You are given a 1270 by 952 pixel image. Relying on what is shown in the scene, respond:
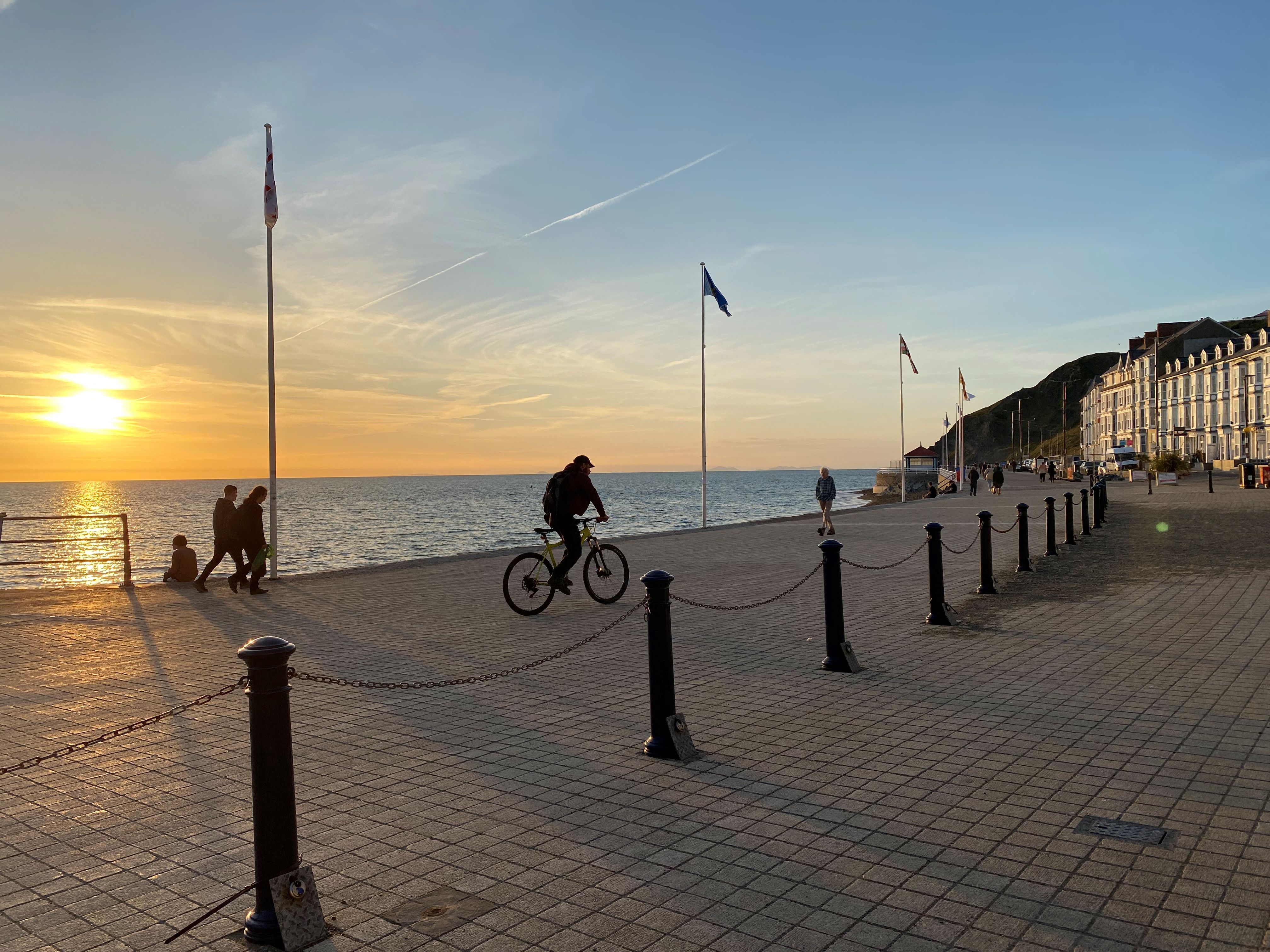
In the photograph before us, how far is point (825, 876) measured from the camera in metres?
3.84

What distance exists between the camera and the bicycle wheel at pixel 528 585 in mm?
11172

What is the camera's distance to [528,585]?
11.2 meters

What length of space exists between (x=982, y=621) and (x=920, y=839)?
20.9ft

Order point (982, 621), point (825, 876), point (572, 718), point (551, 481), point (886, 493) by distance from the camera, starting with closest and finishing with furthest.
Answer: point (825, 876) < point (572, 718) < point (982, 621) < point (551, 481) < point (886, 493)

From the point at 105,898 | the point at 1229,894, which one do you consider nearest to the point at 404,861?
the point at 105,898

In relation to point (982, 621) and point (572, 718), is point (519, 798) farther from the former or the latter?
point (982, 621)

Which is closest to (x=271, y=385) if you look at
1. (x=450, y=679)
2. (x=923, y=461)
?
(x=450, y=679)

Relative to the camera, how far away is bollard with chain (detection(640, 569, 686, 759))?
5480 mm

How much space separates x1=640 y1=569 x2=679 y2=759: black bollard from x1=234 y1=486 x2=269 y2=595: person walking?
9.63 m

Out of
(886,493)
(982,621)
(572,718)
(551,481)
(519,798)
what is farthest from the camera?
(886,493)

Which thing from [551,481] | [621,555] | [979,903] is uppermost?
[551,481]

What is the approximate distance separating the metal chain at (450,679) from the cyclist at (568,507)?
1.30 metres

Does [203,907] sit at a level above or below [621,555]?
below

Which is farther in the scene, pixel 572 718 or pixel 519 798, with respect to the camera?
pixel 572 718
